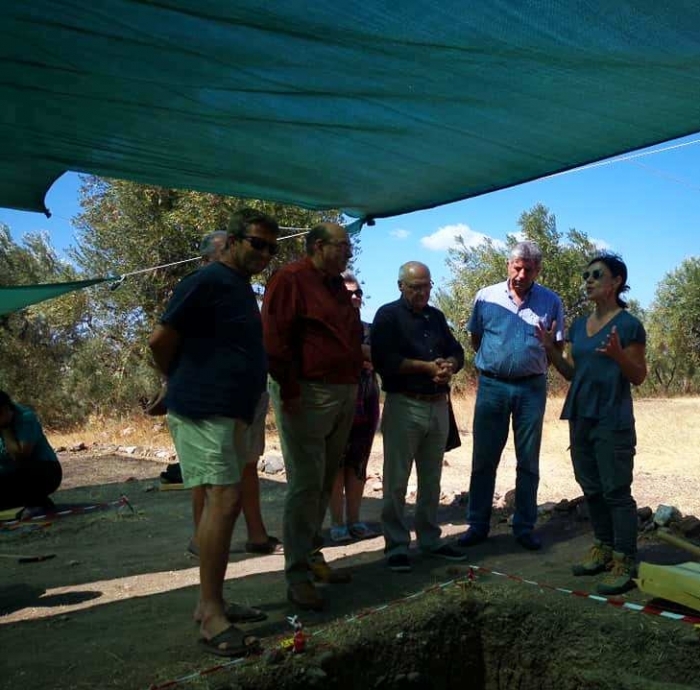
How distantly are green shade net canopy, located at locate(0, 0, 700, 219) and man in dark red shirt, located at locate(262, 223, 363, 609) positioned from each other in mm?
705

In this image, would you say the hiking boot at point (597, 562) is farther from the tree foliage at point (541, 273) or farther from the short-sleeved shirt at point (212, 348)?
the tree foliage at point (541, 273)

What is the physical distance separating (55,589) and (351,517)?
190 cm

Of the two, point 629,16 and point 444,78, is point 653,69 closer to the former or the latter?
point 629,16

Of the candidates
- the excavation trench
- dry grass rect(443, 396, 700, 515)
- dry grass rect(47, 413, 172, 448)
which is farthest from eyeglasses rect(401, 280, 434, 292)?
dry grass rect(47, 413, 172, 448)

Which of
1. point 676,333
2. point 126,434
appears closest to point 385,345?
point 126,434

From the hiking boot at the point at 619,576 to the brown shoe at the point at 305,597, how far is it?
136cm

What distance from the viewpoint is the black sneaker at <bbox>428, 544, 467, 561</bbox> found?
438 cm

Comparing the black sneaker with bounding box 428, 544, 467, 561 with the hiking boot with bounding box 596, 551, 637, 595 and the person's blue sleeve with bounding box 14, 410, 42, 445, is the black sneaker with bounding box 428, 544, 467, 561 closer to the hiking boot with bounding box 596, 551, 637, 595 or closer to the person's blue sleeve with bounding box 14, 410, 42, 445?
the hiking boot with bounding box 596, 551, 637, 595

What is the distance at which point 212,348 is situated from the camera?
10.1 ft

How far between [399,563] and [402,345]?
3.96 feet

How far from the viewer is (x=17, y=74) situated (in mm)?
2994

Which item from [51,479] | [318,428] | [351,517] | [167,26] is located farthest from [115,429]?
[167,26]

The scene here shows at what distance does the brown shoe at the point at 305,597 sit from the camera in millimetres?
3482

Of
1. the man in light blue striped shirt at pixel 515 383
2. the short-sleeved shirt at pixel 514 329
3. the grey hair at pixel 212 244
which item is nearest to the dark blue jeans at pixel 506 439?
the man in light blue striped shirt at pixel 515 383
